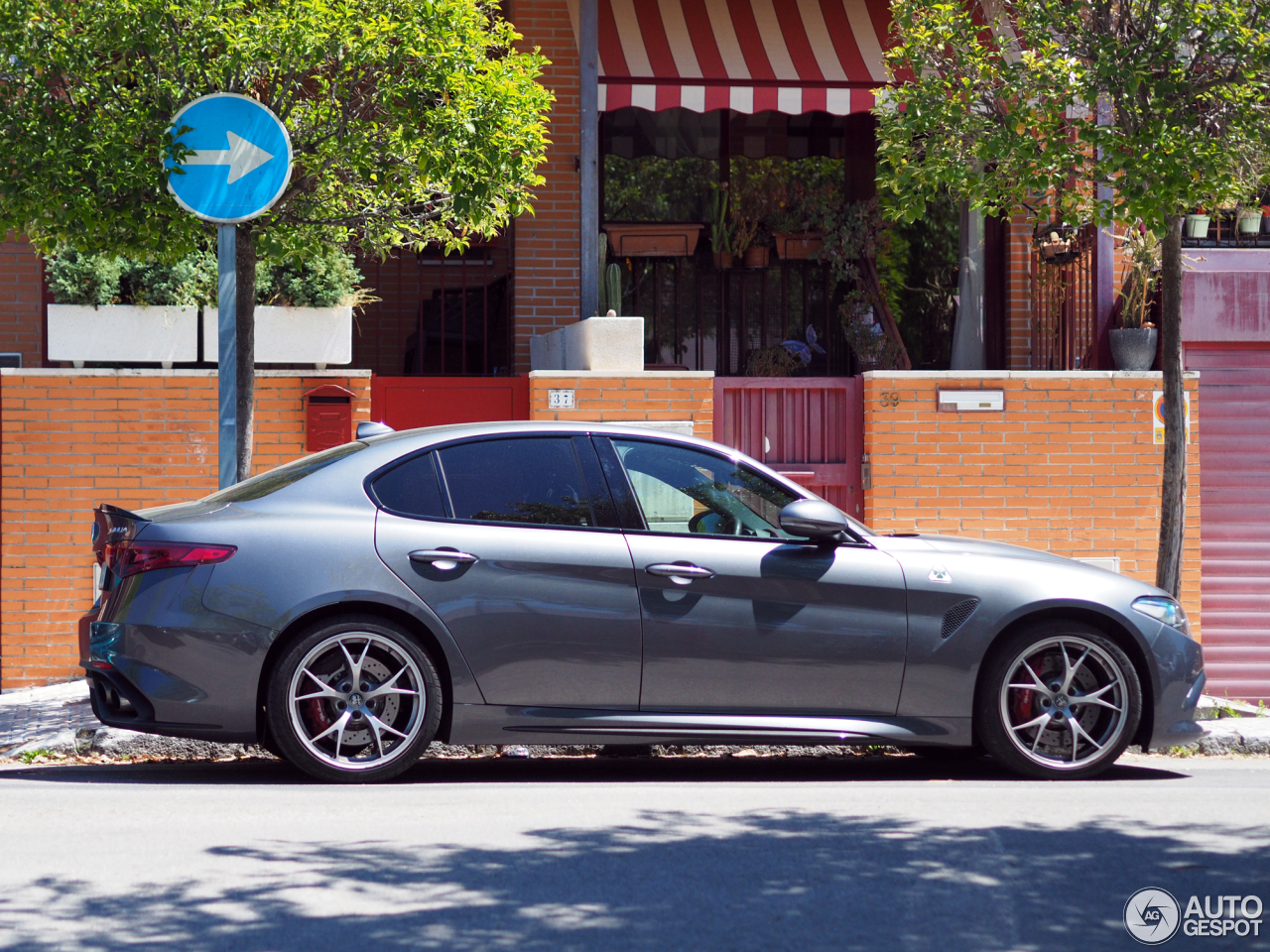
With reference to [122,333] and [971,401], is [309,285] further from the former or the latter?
[971,401]

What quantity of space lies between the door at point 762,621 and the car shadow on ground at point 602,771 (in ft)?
1.66

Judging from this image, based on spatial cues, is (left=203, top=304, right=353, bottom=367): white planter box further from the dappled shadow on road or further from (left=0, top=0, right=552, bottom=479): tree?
the dappled shadow on road

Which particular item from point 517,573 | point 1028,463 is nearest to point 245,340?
point 517,573

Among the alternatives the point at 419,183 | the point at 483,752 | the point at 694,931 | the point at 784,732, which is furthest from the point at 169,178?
the point at 694,931

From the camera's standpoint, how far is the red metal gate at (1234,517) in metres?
10.3

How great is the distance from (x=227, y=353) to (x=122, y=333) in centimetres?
269

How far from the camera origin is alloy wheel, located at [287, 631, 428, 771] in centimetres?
577

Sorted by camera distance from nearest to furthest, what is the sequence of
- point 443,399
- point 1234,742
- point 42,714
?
point 1234,742, point 42,714, point 443,399

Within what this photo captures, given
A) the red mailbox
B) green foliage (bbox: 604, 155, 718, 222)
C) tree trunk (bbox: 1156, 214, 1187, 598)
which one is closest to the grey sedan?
tree trunk (bbox: 1156, 214, 1187, 598)

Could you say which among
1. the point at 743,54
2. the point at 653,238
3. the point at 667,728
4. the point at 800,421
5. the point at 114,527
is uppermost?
the point at 743,54

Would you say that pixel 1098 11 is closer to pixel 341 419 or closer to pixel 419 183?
pixel 419 183

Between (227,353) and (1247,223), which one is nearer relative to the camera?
(227,353)

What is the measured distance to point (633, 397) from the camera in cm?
946

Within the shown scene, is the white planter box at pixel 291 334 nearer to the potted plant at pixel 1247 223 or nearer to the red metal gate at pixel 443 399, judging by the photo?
the red metal gate at pixel 443 399
